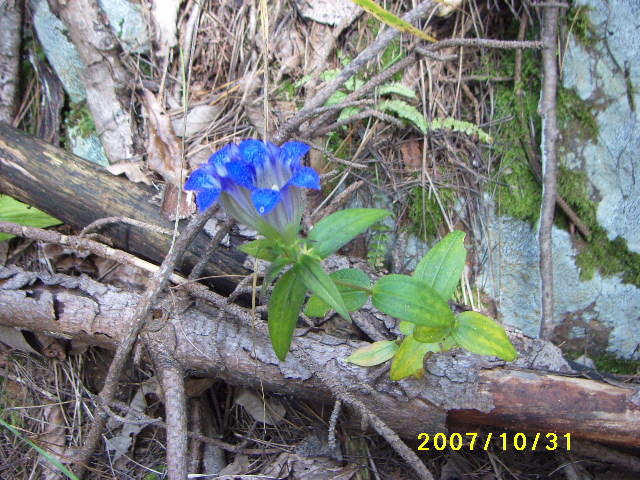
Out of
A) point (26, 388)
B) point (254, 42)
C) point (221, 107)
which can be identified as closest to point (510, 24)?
point (254, 42)

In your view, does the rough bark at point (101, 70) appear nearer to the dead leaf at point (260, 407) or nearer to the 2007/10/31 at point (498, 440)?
the dead leaf at point (260, 407)

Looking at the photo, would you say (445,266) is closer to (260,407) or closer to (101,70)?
(260,407)

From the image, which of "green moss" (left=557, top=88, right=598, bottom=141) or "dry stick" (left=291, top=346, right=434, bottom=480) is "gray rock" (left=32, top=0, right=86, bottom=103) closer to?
"dry stick" (left=291, top=346, right=434, bottom=480)

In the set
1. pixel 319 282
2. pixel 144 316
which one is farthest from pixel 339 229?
pixel 144 316

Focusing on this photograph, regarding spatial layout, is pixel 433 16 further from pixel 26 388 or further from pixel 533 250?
pixel 26 388

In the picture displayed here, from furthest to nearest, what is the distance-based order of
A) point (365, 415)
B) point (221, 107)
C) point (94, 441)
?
point (221, 107)
point (94, 441)
point (365, 415)

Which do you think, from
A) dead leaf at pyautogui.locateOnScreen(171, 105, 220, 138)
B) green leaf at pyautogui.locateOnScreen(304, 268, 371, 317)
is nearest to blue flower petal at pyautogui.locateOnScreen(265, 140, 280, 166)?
green leaf at pyautogui.locateOnScreen(304, 268, 371, 317)
